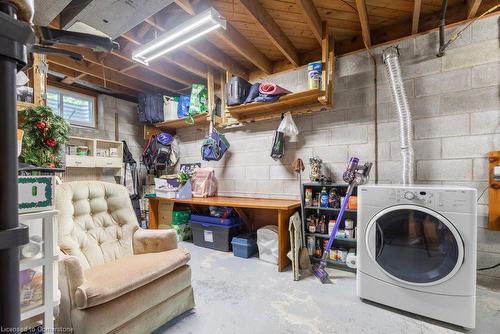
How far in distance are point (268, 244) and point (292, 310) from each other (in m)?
0.95

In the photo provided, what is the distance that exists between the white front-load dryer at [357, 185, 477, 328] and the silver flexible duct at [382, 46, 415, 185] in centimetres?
46

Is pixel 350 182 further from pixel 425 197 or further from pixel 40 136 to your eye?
pixel 40 136

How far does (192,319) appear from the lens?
1.71 m

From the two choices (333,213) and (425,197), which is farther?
(333,213)

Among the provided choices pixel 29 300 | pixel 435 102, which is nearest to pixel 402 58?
pixel 435 102

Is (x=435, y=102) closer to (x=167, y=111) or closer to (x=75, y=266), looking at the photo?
(x=75, y=266)

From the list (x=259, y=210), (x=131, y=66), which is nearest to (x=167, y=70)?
(x=131, y=66)

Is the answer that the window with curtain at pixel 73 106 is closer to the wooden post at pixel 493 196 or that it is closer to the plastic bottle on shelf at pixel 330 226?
the plastic bottle on shelf at pixel 330 226

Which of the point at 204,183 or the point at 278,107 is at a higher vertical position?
the point at 278,107

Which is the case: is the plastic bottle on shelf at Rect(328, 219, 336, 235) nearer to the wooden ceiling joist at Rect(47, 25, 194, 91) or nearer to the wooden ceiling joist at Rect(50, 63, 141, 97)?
the wooden ceiling joist at Rect(47, 25, 194, 91)

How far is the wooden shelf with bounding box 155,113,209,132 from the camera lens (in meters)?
3.74

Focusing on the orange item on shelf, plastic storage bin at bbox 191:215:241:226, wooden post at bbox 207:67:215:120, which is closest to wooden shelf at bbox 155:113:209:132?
wooden post at bbox 207:67:215:120

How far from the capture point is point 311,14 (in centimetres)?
215

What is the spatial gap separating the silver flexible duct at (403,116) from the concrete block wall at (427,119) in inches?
10.6
